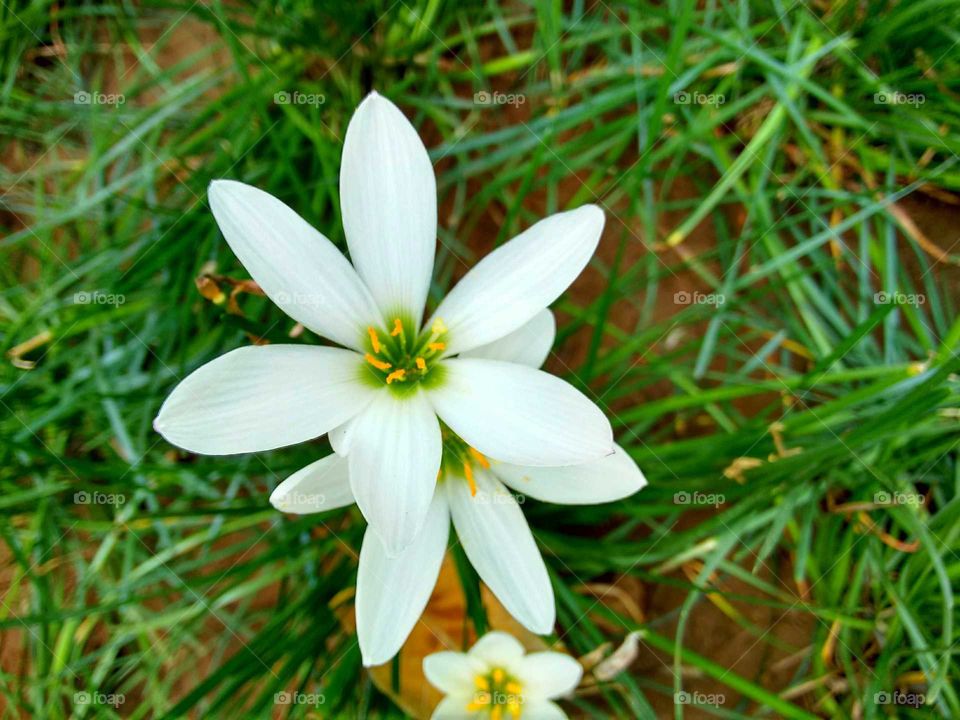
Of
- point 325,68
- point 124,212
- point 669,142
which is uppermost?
point 325,68

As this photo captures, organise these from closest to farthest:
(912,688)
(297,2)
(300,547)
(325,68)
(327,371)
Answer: (327,371) < (300,547) < (912,688) < (297,2) < (325,68)

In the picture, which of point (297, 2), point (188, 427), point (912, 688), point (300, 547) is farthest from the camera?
point (297, 2)

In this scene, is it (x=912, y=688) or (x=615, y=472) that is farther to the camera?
(x=912, y=688)

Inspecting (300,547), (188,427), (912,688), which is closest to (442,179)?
(300,547)

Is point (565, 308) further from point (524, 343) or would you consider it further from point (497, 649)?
point (497, 649)

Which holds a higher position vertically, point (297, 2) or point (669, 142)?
point (297, 2)

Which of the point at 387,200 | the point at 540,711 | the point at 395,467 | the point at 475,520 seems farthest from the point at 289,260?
the point at 540,711

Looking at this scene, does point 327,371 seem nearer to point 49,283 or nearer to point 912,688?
point 49,283
